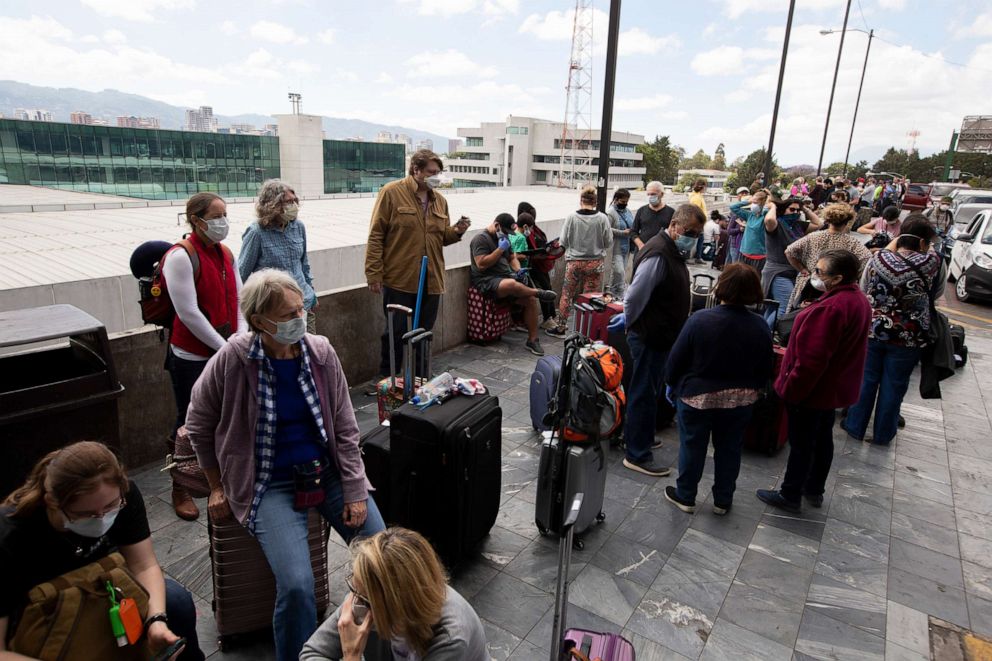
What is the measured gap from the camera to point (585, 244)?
24.6ft

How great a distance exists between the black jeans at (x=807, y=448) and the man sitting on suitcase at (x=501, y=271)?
3.39 meters

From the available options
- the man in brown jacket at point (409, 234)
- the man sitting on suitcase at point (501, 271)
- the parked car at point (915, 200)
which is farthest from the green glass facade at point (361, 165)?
the man in brown jacket at point (409, 234)

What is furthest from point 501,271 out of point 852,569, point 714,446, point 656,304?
point 852,569

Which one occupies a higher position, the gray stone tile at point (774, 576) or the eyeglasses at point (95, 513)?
the eyeglasses at point (95, 513)

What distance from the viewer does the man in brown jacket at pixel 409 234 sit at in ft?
17.7

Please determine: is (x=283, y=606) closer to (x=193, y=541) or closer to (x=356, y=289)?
(x=193, y=541)

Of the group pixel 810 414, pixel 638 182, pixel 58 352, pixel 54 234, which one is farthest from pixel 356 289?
pixel 638 182

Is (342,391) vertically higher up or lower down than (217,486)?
higher up

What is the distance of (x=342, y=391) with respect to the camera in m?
2.70

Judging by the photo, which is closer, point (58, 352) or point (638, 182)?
point (58, 352)

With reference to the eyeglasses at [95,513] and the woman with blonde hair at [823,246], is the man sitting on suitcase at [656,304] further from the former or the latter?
the eyeglasses at [95,513]

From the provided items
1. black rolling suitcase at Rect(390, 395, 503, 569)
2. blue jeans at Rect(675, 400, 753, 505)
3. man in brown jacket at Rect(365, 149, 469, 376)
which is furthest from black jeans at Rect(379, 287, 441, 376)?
blue jeans at Rect(675, 400, 753, 505)

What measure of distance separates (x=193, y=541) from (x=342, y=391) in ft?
5.53

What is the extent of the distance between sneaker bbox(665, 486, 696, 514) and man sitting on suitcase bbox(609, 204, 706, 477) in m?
0.34
